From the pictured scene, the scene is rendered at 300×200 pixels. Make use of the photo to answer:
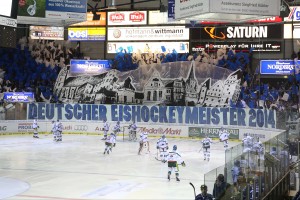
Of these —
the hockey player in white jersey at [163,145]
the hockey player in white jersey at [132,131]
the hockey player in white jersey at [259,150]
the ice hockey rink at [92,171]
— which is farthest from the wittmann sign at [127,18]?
the hockey player in white jersey at [259,150]

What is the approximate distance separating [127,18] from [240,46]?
1027cm

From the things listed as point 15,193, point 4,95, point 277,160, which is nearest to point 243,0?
point 277,160

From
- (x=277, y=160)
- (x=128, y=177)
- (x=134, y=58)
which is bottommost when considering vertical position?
(x=128, y=177)

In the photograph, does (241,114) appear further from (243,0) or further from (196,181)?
(243,0)

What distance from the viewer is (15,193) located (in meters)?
18.2

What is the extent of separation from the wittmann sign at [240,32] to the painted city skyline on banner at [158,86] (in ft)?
11.5

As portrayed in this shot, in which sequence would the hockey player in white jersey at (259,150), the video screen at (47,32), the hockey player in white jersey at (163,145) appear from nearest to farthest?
the hockey player in white jersey at (259,150)
the hockey player in white jersey at (163,145)
the video screen at (47,32)

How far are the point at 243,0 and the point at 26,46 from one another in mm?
34633

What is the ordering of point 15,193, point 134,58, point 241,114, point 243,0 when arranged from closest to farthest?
1. point 243,0
2. point 15,193
3. point 241,114
4. point 134,58

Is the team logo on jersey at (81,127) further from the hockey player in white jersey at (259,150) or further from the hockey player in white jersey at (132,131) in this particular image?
the hockey player in white jersey at (259,150)

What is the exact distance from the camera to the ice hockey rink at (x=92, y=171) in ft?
60.7

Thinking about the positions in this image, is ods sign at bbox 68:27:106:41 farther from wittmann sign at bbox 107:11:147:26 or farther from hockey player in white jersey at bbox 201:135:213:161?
hockey player in white jersey at bbox 201:135:213:161

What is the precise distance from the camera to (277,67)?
122 feet

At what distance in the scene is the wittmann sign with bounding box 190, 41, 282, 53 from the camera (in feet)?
132
